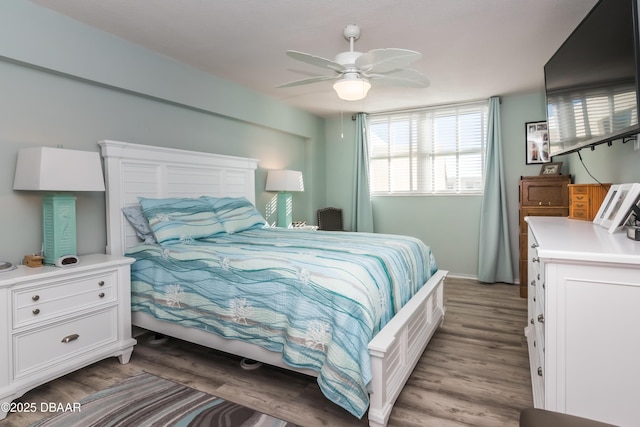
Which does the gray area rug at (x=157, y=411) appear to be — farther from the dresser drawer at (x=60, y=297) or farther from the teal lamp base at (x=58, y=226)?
the teal lamp base at (x=58, y=226)

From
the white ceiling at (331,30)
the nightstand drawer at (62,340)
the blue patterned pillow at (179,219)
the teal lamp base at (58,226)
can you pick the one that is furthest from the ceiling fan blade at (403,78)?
the nightstand drawer at (62,340)

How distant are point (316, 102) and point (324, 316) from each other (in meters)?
3.57

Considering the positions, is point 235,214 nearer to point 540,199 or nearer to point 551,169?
point 540,199

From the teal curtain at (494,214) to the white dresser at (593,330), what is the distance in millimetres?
3498

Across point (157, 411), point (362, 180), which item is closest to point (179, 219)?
point (157, 411)

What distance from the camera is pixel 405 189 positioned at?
17.8ft

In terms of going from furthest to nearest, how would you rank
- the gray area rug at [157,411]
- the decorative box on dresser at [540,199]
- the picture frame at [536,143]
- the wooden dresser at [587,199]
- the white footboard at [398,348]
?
1. the picture frame at [536,143]
2. the decorative box on dresser at [540,199]
3. the wooden dresser at [587,199]
4. the gray area rug at [157,411]
5. the white footboard at [398,348]

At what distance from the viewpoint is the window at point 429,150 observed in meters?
4.97

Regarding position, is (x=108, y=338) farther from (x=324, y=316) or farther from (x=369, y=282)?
(x=369, y=282)

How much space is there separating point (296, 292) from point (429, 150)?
388cm

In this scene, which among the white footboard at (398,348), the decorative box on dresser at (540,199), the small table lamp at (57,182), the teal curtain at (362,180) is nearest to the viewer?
the white footboard at (398,348)

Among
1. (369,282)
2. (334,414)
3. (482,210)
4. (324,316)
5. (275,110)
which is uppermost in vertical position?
(275,110)

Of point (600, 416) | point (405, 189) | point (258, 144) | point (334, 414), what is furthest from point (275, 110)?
point (600, 416)

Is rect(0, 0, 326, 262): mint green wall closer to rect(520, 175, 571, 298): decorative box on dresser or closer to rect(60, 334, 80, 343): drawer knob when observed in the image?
rect(60, 334, 80, 343): drawer knob
